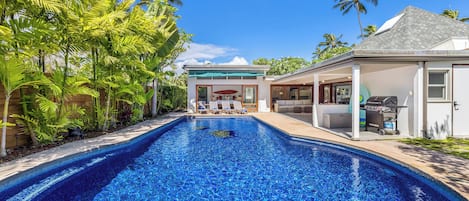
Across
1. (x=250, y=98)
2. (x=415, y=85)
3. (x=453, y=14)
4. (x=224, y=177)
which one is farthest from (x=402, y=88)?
(x=453, y=14)

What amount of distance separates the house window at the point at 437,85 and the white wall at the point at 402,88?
65 cm

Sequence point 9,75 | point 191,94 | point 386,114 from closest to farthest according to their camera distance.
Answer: point 9,75 → point 386,114 → point 191,94

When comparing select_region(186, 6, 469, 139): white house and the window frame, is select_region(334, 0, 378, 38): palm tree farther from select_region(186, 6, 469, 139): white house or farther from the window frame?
the window frame

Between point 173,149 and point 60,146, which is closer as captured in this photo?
point 60,146

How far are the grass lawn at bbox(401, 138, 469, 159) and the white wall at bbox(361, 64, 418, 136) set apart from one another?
2.97 ft

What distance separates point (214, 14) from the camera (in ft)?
75.9

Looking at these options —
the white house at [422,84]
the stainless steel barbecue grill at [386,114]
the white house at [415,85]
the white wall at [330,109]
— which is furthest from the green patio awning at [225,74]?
the stainless steel barbecue grill at [386,114]

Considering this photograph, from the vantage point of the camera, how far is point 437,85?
7.94 metres

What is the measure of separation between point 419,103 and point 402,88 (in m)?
0.90

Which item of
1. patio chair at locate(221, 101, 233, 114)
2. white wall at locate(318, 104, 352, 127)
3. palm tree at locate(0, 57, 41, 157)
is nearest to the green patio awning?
patio chair at locate(221, 101, 233, 114)

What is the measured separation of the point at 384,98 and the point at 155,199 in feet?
28.3

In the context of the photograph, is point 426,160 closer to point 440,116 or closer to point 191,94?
point 440,116

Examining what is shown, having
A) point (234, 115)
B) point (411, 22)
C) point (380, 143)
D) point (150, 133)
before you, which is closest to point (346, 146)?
point (380, 143)

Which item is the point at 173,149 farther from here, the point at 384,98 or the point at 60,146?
the point at 384,98
